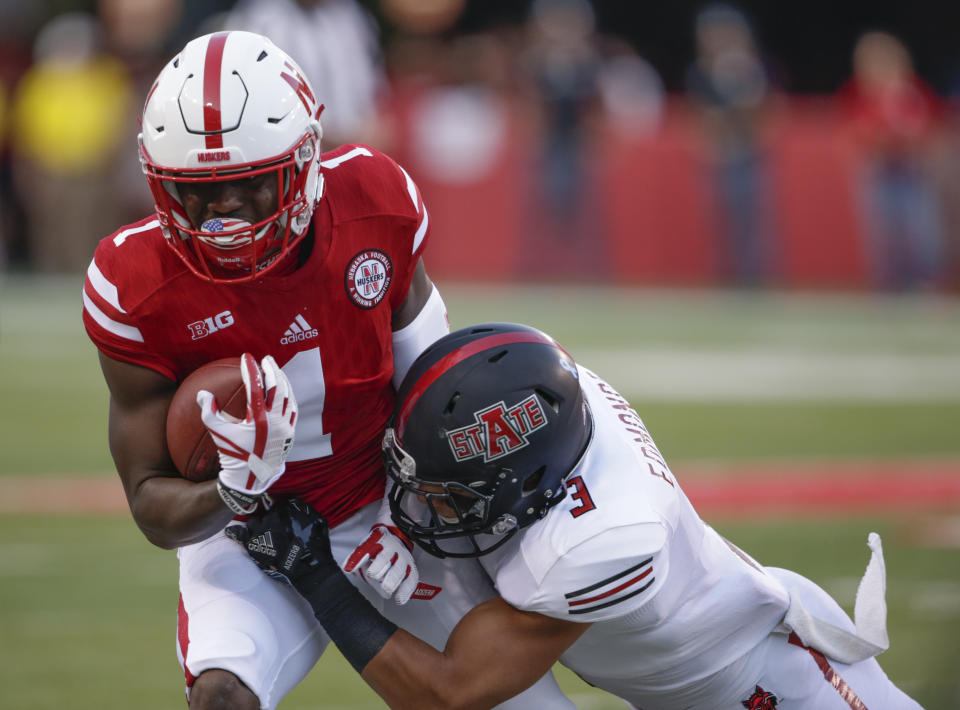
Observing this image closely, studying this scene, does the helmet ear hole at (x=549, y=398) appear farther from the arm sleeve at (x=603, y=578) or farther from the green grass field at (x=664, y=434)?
the green grass field at (x=664, y=434)

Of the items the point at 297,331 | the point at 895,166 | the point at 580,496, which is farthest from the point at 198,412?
the point at 895,166

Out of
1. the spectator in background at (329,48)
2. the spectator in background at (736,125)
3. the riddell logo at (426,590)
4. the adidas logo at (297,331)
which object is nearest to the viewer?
the adidas logo at (297,331)

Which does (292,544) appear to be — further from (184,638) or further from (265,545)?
(184,638)

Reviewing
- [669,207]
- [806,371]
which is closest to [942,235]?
[669,207]

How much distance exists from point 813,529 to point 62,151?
9.14 meters

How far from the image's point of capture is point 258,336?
3.13 m

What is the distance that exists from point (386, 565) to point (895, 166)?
35.5 ft

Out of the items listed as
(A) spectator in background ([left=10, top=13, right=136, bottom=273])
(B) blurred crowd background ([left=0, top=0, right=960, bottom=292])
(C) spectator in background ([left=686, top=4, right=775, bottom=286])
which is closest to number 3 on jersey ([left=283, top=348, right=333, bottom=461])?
(B) blurred crowd background ([left=0, top=0, right=960, bottom=292])

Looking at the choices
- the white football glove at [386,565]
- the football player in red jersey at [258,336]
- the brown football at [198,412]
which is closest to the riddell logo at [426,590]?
the football player in red jersey at [258,336]

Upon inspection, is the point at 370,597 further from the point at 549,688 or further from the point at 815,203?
the point at 815,203

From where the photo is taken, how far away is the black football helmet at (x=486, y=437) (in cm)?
298

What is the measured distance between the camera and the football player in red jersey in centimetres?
293

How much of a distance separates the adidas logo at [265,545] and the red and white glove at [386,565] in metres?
0.18

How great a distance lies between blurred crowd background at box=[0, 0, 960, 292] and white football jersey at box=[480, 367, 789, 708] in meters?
10.2
